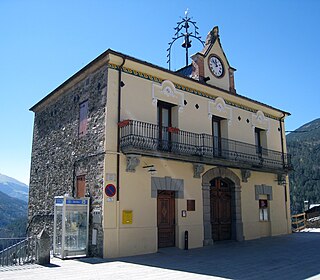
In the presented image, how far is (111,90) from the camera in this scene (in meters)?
12.2

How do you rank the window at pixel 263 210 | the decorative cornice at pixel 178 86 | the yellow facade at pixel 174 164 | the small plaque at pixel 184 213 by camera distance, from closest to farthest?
the yellow facade at pixel 174 164, the decorative cornice at pixel 178 86, the small plaque at pixel 184 213, the window at pixel 263 210

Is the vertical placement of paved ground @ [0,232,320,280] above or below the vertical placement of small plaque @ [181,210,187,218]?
below

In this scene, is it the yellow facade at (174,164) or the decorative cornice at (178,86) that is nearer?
the yellow facade at (174,164)

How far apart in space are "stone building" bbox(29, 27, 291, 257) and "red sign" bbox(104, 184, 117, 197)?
0.05 meters

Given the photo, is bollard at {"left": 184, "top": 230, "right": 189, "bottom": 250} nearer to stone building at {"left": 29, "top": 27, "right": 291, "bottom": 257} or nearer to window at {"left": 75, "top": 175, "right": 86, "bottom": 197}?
stone building at {"left": 29, "top": 27, "right": 291, "bottom": 257}

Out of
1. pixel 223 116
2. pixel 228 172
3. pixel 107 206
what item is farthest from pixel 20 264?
pixel 223 116

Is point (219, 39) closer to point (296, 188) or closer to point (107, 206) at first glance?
point (107, 206)

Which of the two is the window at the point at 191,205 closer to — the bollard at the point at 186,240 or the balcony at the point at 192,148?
the bollard at the point at 186,240

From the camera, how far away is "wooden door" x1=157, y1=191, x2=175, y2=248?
13.1 metres

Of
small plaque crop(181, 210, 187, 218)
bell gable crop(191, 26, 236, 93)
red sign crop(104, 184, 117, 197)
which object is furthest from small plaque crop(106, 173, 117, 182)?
bell gable crop(191, 26, 236, 93)

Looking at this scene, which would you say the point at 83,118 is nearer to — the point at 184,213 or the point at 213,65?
the point at 184,213

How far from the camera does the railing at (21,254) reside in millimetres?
10188

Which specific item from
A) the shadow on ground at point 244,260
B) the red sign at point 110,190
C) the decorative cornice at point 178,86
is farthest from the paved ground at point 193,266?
the decorative cornice at point 178,86

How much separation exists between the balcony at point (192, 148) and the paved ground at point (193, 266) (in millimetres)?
3591
